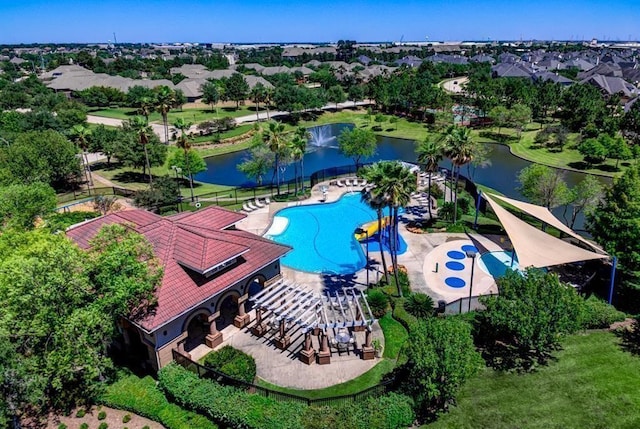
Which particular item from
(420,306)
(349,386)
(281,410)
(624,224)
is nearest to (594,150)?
(624,224)

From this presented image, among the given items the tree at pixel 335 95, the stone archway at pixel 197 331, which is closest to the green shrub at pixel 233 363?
the stone archway at pixel 197 331

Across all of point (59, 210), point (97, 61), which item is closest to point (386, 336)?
point (59, 210)

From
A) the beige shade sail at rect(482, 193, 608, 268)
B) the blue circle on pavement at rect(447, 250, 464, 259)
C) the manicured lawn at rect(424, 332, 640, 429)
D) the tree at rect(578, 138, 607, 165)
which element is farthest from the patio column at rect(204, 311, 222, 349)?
the tree at rect(578, 138, 607, 165)

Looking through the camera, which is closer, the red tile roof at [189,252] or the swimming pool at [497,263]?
the red tile roof at [189,252]

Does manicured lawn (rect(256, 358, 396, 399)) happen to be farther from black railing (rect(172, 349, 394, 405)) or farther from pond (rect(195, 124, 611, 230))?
pond (rect(195, 124, 611, 230))

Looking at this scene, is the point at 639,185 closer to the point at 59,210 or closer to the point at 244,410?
the point at 244,410

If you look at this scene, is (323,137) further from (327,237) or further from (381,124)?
(327,237)

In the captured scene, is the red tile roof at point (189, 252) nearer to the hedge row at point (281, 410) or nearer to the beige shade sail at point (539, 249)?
the hedge row at point (281, 410)
